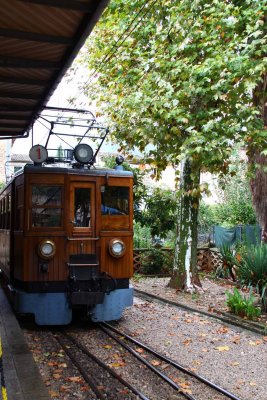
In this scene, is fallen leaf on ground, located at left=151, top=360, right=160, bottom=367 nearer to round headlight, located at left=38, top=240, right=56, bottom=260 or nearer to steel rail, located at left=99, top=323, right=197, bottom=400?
steel rail, located at left=99, top=323, right=197, bottom=400

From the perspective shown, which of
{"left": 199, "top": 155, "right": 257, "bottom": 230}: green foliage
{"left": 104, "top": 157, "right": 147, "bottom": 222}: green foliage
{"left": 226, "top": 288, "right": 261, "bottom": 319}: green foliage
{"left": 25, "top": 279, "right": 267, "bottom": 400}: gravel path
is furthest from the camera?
{"left": 199, "top": 155, "right": 257, "bottom": 230}: green foliage

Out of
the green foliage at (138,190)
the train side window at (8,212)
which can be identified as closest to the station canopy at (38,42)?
the train side window at (8,212)

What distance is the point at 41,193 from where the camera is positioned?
8.04 m

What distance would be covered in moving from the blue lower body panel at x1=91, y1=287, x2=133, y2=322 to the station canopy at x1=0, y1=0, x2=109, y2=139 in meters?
3.47

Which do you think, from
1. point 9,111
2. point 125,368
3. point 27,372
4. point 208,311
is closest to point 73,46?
point 9,111

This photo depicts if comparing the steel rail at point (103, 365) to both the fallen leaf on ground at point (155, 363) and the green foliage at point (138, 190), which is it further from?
the green foliage at point (138, 190)

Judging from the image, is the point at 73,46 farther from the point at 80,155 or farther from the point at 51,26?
the point at 80,155

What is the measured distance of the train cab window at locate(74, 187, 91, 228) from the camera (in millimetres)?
8133

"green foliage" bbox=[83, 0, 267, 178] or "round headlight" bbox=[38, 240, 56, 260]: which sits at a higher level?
"green foliage" bbox=[83, 0, 267, 178]

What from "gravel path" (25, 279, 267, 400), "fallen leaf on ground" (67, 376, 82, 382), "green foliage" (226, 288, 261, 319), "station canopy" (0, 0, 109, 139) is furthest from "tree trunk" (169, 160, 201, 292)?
"fallen leaf on ground" (67, 376, 82, 382)

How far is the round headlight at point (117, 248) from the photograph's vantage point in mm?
8117

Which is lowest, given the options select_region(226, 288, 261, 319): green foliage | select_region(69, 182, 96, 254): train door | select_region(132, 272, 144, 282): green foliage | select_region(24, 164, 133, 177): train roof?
select_region(132, 272, 144, 282): green foliage

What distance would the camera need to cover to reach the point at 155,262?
16.2 m

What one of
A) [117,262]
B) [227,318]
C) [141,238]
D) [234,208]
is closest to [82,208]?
[117,262]
